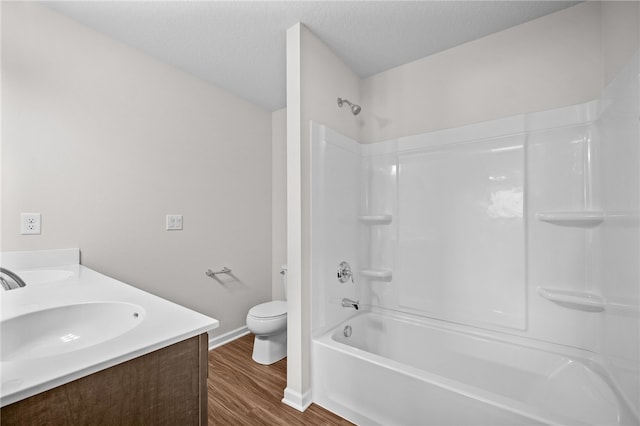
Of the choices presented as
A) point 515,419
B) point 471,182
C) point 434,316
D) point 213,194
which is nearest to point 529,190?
point 471,182

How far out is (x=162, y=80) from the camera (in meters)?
2.09

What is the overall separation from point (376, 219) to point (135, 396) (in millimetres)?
1768

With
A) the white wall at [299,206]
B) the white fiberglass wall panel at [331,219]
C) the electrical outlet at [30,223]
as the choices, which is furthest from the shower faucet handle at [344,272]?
the electrical outlet at [30,223]

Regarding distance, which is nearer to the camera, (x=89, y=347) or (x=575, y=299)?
(x=89, y=347)

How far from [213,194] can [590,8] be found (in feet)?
9.30

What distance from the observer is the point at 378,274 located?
213 centimetres

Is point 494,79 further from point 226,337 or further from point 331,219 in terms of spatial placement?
point 226,337

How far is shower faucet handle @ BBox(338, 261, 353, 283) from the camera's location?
1.97 m

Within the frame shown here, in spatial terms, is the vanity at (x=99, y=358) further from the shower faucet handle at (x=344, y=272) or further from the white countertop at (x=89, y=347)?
the shower faucet handle at (x=344, y=272)

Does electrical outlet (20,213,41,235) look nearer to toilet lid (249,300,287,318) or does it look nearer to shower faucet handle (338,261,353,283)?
toilet lid (249,300,287,318)

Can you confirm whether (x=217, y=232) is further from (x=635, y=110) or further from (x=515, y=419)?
(x=635, y=110)

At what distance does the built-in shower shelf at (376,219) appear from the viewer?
213 cm

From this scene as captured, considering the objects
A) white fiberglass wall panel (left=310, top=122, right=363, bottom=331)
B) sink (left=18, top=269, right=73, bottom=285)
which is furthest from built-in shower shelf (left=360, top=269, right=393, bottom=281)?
sink (left=18, top=269, right=73, bottom=285)

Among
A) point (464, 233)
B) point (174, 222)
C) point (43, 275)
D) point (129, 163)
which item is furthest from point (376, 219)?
point (43, 275)
